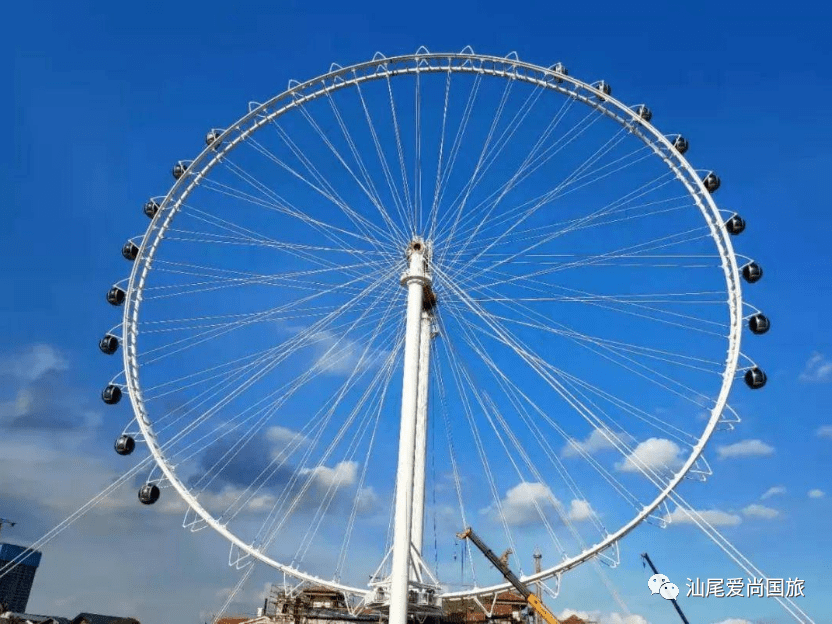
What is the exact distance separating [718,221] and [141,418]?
2144 cm

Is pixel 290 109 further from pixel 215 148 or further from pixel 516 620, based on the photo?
pixel 516 620

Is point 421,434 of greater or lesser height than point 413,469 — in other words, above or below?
above

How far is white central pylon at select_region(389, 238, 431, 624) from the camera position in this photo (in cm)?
2186

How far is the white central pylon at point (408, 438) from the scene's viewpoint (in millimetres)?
21859

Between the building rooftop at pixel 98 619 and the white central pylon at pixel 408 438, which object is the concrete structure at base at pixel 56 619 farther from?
the white central pylon at pixel 408 438

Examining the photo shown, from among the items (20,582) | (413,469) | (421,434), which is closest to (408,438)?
(413,469)

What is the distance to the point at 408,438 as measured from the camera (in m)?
23.5

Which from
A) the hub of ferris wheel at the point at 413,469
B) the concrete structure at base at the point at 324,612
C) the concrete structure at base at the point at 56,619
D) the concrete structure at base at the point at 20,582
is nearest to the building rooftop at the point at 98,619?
the concrete structure at base at the point at 56,619

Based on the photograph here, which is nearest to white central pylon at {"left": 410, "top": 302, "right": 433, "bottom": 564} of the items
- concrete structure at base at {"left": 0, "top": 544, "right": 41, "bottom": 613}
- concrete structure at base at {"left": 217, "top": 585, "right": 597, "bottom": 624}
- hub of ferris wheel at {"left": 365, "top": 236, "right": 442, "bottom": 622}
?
hub of ferris wheel at {"left": 365, "top": 236, "right": 442, "bottom": 622}

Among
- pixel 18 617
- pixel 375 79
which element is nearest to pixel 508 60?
pixel 375 79

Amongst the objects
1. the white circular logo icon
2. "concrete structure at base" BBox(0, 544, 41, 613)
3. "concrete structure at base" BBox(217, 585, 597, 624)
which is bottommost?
the white circular logo icon

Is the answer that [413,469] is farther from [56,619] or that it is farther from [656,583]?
[56,619]

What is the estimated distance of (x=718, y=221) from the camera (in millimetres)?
26750

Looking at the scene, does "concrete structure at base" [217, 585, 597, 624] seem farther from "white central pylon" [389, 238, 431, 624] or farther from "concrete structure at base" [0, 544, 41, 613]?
"concrete structure at base" [0, 544, 41, 613]
